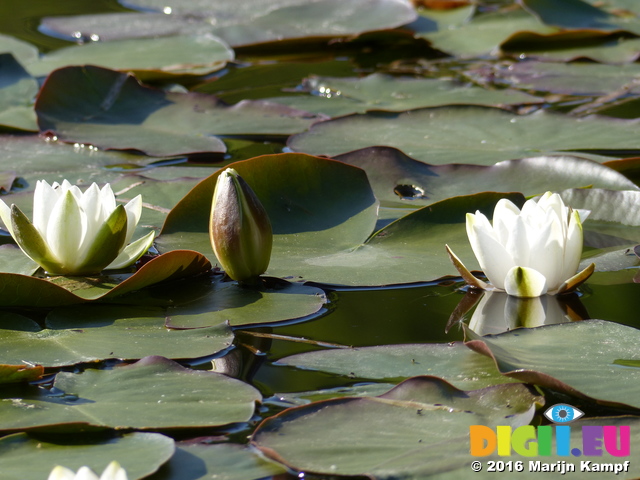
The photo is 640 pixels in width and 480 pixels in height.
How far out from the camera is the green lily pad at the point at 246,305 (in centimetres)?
140

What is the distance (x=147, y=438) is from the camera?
1.03m

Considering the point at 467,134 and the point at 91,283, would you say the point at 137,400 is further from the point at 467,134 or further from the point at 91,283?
the point at 467,134

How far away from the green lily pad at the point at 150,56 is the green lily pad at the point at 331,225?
Answer: 1549 mm

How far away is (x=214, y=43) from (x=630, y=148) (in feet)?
6.48

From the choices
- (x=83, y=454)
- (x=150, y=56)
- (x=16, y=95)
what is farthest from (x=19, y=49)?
(x=83, y=454)

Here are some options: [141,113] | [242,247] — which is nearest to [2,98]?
[141,113]

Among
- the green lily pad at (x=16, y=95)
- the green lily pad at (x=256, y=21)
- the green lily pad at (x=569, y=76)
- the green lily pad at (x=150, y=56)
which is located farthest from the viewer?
the green lily pad at (x=256, y=21)

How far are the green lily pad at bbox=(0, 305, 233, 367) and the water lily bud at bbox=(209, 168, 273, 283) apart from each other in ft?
0.60

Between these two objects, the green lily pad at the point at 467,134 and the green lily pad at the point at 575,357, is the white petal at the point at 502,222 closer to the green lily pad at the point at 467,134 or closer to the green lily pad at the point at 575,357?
the green lily pad at the point at 575,357

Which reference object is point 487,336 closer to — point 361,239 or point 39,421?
point 361,239

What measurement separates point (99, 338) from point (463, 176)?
1105mm

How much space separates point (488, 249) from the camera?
148cm

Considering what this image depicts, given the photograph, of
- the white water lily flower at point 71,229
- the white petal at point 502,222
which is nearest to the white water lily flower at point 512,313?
the white petal at point 502,222

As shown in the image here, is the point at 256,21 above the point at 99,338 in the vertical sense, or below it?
above
